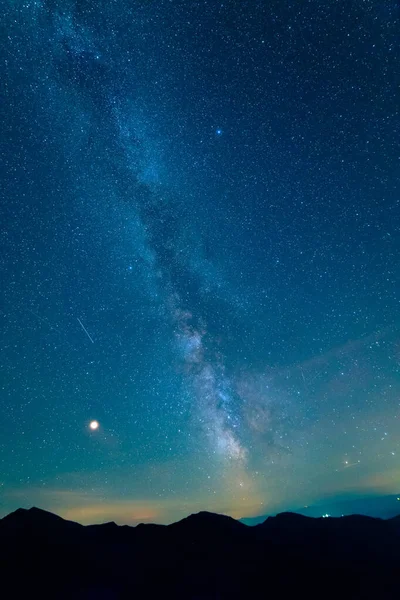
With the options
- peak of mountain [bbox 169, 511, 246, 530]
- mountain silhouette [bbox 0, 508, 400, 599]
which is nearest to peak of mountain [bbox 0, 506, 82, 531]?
mountain silhouette [bbox 0, 508, 400, 599]

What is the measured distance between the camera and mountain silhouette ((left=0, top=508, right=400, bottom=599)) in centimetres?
2269

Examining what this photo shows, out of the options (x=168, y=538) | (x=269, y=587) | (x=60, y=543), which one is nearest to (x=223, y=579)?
(x=269, y=587)

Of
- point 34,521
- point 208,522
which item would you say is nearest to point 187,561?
point 208,522

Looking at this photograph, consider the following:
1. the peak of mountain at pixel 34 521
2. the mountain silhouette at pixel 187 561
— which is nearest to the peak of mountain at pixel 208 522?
the mountain silhouette at pixel 187 561

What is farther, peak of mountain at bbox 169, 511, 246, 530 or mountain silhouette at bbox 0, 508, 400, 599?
peak of mountain at bbox 169, 511, 246, 530

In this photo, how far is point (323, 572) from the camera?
2703 cm

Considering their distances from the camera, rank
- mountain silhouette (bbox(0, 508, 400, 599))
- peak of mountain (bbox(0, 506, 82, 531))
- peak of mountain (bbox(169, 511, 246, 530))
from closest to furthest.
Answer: mountain silhouette (bbox(0, 508, 400, 599)) < peak of mountain (bbox(0, 506, 82, 531)) < peak of mountain (bbox(169, 511, 246, 530))

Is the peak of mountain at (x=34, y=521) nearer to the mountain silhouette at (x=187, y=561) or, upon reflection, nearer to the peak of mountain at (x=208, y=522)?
the mountain silhouette at (x=187, y=561)

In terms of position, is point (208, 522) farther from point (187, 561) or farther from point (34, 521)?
point (34, 521)

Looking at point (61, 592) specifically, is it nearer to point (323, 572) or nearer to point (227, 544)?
point (227, 544)

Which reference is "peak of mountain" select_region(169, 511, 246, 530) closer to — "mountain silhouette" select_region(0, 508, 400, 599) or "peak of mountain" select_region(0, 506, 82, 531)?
"mountain silhouette" select_region(0, 508, 400, 599)

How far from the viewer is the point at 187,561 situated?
26.5 meters

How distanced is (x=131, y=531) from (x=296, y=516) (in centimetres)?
1995

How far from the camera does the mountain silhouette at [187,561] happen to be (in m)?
22.7
